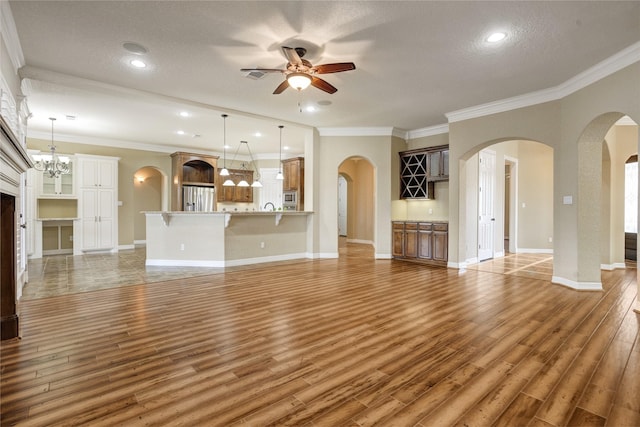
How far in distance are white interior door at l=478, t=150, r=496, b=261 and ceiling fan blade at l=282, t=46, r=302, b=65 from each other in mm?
5151

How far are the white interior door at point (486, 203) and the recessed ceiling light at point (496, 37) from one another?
3892 millimetres

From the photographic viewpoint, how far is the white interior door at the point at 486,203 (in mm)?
7074

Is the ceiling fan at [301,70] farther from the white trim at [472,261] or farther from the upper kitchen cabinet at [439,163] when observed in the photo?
the white trim at [472,261]

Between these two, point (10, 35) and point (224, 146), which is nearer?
point (10, 35)

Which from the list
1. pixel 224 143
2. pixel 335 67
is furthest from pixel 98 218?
pixel 335 67

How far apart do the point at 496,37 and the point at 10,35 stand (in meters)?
5.12

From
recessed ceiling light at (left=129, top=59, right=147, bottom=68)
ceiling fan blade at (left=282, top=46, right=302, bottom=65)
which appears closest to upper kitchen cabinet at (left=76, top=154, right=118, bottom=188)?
recessed ceiling light at (left=129, top=59, right=147, bottom=68)

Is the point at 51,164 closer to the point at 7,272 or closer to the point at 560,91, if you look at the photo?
the point at 7,272

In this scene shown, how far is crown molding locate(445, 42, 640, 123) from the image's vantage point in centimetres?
367

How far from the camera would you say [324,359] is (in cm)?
243

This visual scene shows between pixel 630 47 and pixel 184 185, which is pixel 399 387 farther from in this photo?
pixel 184 185

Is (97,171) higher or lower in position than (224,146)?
lower

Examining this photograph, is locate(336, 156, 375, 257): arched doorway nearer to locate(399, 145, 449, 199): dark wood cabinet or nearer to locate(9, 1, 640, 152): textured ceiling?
locate(399, 145, 449, 199): dark wood cabinet

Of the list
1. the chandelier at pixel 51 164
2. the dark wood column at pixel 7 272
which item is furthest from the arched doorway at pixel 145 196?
the dark wood column at pixel 7 272
